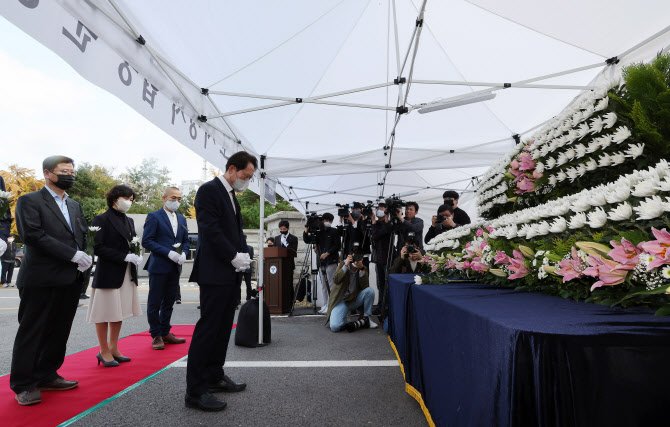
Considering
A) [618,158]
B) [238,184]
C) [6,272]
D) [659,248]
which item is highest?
[238,184]

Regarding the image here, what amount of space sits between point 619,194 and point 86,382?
4168 mm

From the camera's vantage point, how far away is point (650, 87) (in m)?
1.56

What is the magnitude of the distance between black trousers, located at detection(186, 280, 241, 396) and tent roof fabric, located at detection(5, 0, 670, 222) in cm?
211

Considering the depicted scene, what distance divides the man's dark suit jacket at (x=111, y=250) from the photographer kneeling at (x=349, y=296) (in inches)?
116

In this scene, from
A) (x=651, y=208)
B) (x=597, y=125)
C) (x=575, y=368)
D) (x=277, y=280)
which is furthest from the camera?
(x=277, y=280)

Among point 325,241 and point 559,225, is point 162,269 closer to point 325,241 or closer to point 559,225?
point 325,241

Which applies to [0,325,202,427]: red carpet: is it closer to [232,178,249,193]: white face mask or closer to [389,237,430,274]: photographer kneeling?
[232,178,249,193]: white face mask

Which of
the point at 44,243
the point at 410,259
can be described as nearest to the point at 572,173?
the point at 410,259

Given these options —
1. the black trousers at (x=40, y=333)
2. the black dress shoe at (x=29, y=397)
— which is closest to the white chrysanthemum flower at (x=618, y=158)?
the black trousers at (x=40, y=333)

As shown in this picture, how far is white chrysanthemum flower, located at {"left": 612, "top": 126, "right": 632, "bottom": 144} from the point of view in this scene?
5.20ft

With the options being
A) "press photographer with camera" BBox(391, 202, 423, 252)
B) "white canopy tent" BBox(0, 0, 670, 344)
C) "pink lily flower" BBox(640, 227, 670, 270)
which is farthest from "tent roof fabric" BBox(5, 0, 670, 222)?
"pink lily flower" BBox(640, 227, 670, 270)

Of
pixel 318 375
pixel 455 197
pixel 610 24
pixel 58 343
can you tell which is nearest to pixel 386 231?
pixel 455 197

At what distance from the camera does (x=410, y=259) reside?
526cm

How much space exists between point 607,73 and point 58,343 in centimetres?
696
